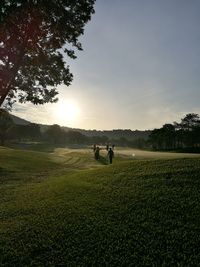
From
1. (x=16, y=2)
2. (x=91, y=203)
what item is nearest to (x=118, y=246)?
(x=91, y=203)

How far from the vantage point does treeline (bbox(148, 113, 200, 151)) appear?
135000 millimetres

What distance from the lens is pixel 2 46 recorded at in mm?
27922

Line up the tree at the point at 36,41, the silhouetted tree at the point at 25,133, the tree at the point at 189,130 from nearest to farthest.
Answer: the tree at the point at 36,41 < the tree at the point at 189,130 < the silhouetted tree at the point at 25,133

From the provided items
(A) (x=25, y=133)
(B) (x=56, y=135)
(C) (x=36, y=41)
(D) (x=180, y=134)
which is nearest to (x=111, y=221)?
(C) (x=36, y=41)

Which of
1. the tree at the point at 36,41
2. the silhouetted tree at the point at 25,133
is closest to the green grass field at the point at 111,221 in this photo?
the tree at the point at 36,41

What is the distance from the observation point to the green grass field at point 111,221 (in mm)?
11805

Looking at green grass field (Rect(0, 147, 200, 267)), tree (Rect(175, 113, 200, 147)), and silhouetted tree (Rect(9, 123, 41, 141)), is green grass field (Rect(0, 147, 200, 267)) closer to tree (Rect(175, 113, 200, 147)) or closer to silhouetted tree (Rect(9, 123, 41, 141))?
tree (Rect(175, 113, 200, 147))

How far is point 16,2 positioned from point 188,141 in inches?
4797

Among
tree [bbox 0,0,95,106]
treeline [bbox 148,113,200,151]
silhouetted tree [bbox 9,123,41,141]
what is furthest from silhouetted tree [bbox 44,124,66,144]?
tree [bbox 0,0,95,106]

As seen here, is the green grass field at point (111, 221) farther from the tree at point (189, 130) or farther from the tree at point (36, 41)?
the tree at point (189, 130)

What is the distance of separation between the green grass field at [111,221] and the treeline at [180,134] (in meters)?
113

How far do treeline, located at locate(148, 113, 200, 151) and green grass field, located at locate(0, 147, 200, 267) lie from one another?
112695 mm

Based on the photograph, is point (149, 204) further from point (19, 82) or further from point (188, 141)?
point (188, 141)

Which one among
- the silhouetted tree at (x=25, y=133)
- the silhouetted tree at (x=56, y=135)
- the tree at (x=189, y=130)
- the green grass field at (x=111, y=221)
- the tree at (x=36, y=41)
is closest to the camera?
the green grass field at (x=111, y=221)
